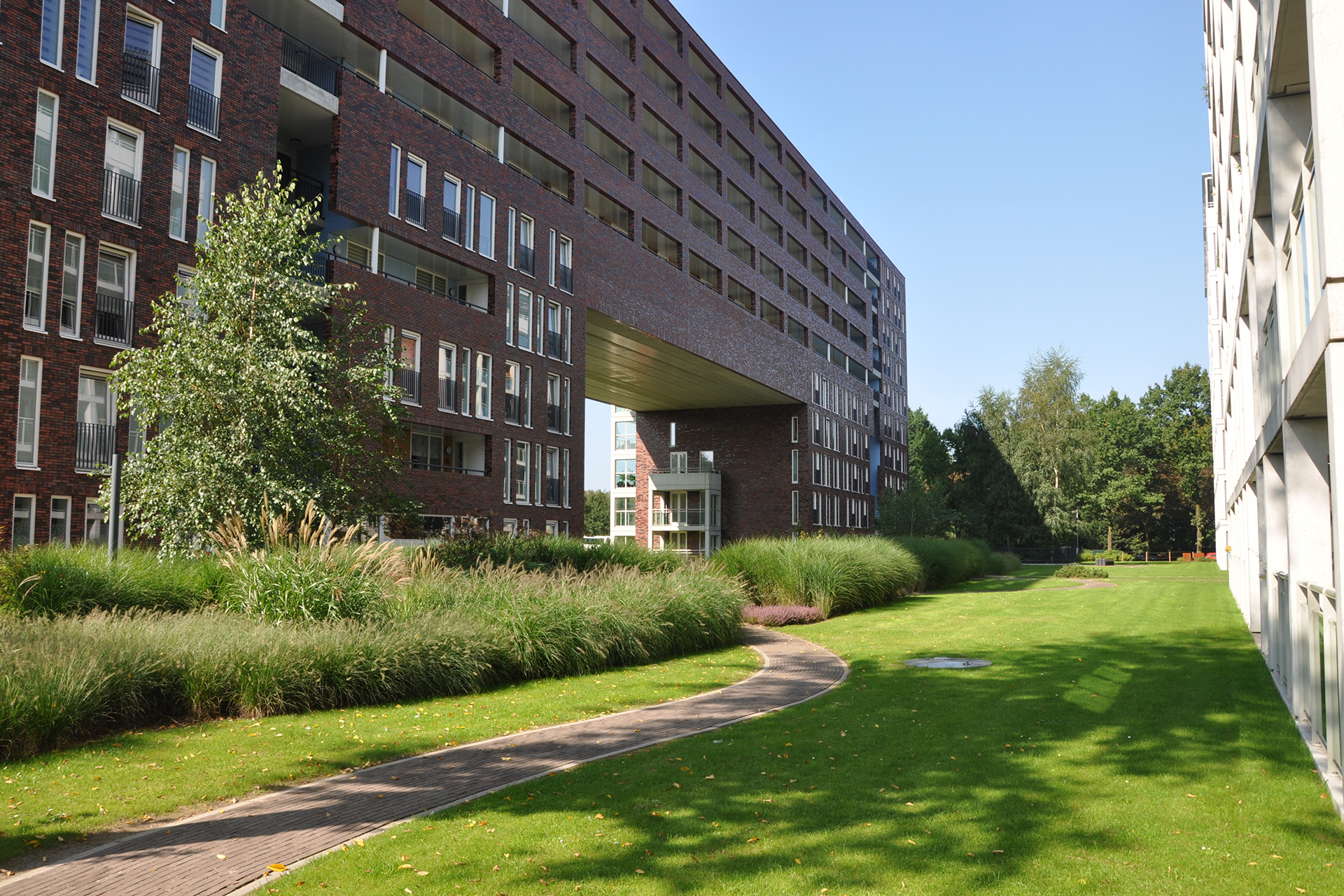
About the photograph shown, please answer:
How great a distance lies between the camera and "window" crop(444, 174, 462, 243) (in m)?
27.1

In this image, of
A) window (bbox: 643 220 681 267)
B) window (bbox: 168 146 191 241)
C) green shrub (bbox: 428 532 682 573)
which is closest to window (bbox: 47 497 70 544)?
window (bbox: 168 146 191 241)

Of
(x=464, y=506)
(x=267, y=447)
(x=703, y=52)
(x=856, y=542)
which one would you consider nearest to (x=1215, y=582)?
(x=856, y=542)

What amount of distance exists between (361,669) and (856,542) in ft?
61.5

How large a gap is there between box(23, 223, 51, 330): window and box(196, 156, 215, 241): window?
3023mm

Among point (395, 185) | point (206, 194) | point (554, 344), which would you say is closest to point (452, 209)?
point (395, 185)

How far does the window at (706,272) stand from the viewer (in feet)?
135

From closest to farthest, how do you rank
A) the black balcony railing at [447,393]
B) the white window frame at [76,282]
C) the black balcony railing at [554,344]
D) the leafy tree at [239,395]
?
1. the leafy tree at [239,395]
2. the white window frame at [76,282]
3. the black balcony railing at [447,393]
4. the black balcony railing at [554,344]

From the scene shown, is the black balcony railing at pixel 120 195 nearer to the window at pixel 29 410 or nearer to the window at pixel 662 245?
the window at pixel 29 410

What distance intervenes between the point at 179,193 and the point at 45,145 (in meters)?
2.66

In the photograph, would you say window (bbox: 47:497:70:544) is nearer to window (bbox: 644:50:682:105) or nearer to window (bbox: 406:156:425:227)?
window (bbox: 406:156:425:227)

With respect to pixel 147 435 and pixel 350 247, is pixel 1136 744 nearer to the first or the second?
pixel 147 435

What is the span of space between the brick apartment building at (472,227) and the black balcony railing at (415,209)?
99 mm

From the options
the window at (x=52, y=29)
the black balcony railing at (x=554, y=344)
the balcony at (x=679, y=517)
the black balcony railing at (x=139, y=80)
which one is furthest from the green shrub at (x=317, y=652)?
the balcony at (x=679, y=517)

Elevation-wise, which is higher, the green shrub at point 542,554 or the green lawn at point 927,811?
the green shrub at point 542,554
